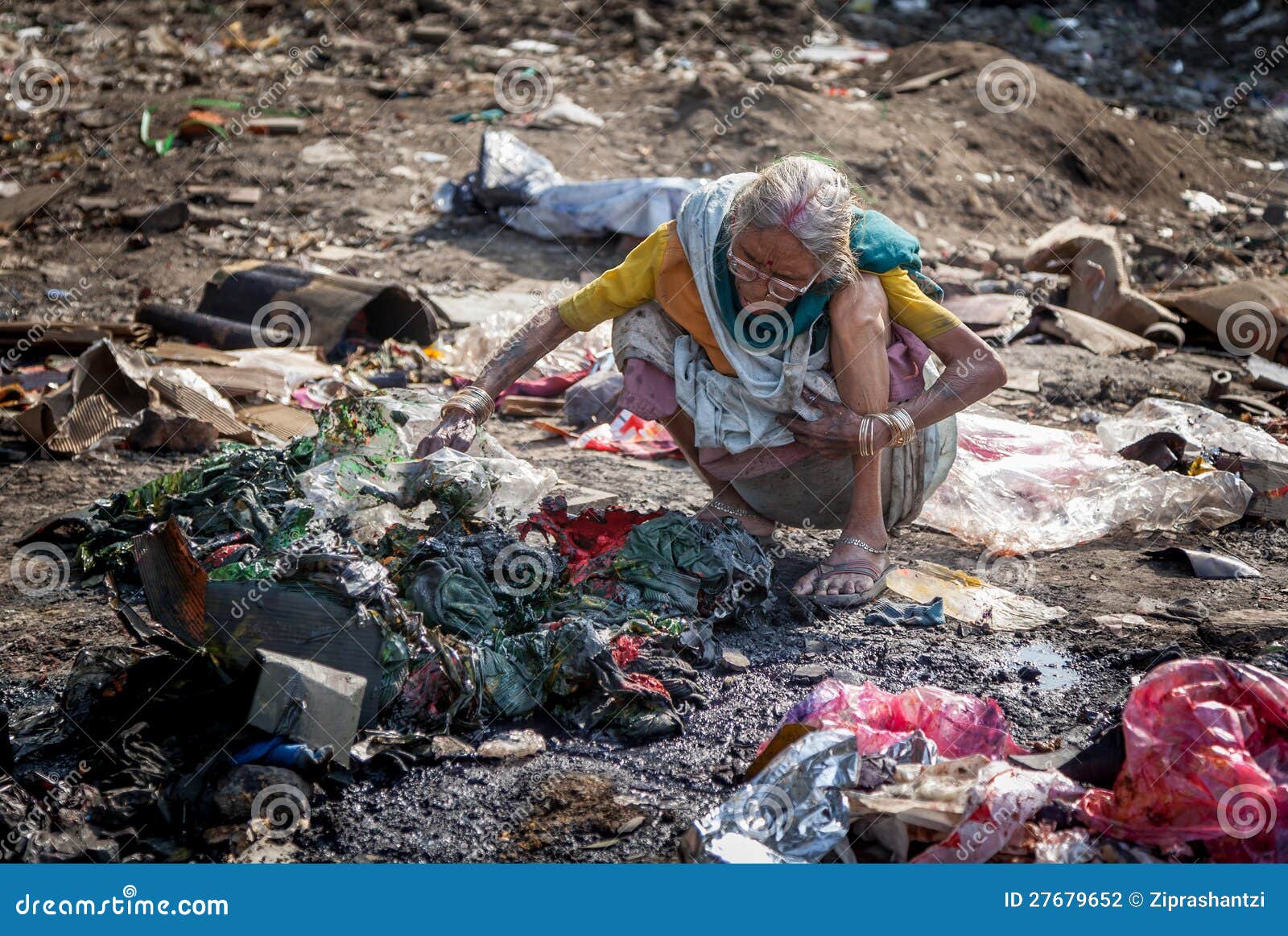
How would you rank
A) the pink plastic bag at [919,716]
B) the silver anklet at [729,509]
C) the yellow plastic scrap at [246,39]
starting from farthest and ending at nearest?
the yellow plastic scrap at [246,39] → the silver anklet at [729,509] → the pink plastic bag at [919,716]

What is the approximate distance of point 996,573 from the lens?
3.59 metres

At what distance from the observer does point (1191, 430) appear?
4320 millimetres

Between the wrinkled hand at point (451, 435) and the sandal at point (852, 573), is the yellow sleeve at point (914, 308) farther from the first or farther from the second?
the wrinkled hand at point (451, 435)
